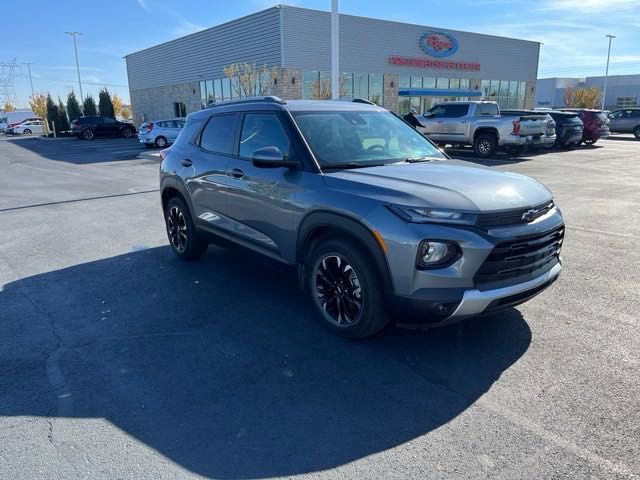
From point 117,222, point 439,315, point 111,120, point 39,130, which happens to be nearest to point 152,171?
point 117,222

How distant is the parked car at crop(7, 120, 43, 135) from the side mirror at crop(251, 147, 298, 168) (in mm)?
59066

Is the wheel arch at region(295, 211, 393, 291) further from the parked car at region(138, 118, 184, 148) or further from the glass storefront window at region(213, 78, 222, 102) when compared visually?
the glass storefront window at region(213, 78, 222, 102)

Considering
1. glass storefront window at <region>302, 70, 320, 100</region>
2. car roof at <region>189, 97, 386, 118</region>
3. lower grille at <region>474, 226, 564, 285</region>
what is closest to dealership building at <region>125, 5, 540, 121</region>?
glass storefront window at <region>302, 70, 320, 100</region>

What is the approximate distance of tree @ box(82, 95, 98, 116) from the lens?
4970 cm

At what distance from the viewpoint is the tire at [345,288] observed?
3564 mm

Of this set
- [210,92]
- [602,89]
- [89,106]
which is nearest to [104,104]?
[89,106]

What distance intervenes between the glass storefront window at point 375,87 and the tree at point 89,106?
32.3m

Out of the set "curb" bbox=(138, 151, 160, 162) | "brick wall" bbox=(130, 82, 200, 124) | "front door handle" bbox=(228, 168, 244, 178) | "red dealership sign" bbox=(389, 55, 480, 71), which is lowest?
"curb" bbox=(138, 151, 160, 162)

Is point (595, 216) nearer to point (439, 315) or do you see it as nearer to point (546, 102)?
point (439, 315)

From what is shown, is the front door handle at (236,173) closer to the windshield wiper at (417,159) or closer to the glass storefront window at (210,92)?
the windshield wiper at (417,159)

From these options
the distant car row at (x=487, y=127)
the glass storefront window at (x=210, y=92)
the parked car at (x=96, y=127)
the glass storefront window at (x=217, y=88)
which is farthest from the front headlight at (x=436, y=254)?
the parked car at (x=96, y=127)

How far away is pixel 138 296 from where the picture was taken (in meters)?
4.96

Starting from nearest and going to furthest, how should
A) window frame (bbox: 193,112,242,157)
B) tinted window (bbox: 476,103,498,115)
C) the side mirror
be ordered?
the side mirror
window frame (bbox: 193,112,242,157)
tinted window (bbox: 476,103,498,115)

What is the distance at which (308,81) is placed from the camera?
28891 mm
